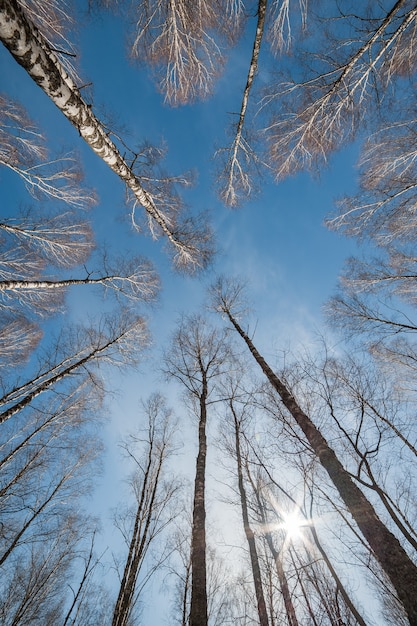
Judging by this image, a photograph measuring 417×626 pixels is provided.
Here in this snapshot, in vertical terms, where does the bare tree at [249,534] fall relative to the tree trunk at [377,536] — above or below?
above

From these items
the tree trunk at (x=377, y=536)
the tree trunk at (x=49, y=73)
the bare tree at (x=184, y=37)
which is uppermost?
the bare tree at (x=184, y=37)

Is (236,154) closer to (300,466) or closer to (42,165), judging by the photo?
(42,165)

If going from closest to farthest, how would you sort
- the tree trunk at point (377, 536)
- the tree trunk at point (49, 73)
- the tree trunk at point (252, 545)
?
the tree trunk at point (377, 536) → the tree trunk at point (49, 73) → the tree trunk at point (252, 545)

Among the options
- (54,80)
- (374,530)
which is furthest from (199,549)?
(54,80)

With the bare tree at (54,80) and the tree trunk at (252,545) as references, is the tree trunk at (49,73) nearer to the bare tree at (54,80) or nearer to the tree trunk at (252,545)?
the bare tree at (54,80)

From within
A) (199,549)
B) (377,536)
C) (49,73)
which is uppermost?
(49,73)


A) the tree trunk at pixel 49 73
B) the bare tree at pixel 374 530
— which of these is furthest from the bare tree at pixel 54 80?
the bare tree at pixel 374 530

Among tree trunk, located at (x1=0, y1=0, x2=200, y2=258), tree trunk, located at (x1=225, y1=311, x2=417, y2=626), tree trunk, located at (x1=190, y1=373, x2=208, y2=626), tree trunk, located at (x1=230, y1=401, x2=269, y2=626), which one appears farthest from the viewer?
tree trunk, located at (x1=230, y1=401, x2=269, y2=626)

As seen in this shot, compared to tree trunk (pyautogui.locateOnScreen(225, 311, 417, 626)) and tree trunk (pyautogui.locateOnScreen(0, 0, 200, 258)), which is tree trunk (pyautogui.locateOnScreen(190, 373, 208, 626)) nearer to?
tree trunk (pyautogui.locateOnScreen(225, 311, 417, 626))

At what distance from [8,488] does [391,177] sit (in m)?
16.5

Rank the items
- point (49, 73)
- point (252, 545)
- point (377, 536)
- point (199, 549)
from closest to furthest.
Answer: point (377, 536) < point (49, 73) < point (199, 549) < point (252, 545)

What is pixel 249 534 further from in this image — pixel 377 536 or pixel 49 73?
pixel 49 73

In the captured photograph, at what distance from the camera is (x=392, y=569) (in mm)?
2285

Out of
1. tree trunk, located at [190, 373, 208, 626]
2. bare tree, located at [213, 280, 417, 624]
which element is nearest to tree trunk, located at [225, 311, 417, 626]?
bare tree, located at [213, 280, 417, 624]
